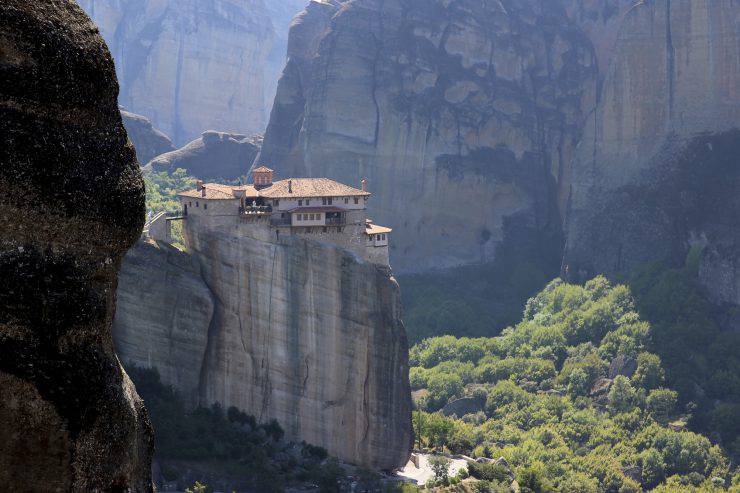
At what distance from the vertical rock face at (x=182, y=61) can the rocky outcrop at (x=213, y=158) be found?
43714 millimetres

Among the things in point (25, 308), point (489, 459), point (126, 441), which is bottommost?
point (489, 459)

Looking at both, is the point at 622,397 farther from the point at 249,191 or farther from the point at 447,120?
the point at 447,120

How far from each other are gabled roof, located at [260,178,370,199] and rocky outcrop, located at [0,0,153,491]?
5175 cm

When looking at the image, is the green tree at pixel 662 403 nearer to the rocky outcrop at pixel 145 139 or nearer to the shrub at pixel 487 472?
the shrub at pixel 487 472

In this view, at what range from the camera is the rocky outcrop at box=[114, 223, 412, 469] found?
→ 61.6 m

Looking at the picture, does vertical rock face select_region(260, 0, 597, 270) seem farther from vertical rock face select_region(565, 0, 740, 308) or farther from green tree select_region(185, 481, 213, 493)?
green tree select_region(185, 481, 213, 493)

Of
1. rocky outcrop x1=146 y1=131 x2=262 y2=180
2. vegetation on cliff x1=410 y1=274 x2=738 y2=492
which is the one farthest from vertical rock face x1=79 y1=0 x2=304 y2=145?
vegetation on cliff x1=410 y1=274 x2=738 y2=492

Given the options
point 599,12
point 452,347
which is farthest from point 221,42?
point 452,347

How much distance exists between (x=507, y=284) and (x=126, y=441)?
108 metres

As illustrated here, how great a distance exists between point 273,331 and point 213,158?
81.9 meters

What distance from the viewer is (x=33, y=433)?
11.1m

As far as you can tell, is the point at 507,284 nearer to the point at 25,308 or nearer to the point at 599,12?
the point at 599,12

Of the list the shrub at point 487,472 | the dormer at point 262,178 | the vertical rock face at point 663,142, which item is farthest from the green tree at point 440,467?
the vertical rock face at point 663,142

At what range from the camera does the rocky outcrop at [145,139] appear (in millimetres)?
148125
